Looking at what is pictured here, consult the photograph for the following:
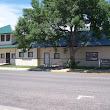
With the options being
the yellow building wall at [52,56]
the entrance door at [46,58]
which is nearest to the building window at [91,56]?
the yellow building wall at [52,56]

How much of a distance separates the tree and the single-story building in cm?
319

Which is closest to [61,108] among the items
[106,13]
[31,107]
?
[31,107]

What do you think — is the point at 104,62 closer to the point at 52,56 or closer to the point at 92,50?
the point at 92,50

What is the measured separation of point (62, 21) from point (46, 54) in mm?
11371

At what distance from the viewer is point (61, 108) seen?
1002cm

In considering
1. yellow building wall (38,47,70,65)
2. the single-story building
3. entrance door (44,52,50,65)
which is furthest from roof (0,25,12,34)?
entrance door (44,52,50,65)

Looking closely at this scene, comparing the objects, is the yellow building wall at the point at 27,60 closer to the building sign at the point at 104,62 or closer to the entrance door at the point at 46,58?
the entrance door at the point at 46,58

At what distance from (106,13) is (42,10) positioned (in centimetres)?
770

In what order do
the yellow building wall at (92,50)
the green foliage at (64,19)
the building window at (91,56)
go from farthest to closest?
the building window at (91,56) < the yellow building wall at (92,50) < the green foliage at (64,19)

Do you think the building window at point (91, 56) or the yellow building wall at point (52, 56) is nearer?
the building window at point (91, 56)

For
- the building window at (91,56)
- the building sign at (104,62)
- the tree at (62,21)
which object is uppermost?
the tree at (62,21)

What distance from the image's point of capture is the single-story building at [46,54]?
40.0m

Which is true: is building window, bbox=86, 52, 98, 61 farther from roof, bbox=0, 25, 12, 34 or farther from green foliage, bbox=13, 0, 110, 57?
roof, bbox=0, 25, 12, 34

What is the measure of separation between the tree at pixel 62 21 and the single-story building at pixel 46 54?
126 inches
